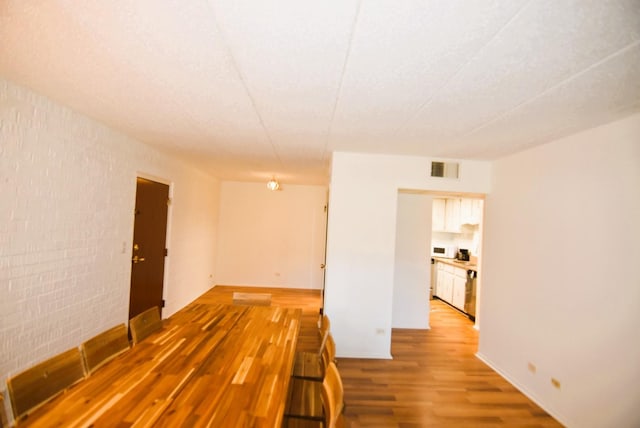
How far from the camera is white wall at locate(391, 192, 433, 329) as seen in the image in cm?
438

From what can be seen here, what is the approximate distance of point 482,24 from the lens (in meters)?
1.16

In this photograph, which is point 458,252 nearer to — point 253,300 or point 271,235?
point 271,235

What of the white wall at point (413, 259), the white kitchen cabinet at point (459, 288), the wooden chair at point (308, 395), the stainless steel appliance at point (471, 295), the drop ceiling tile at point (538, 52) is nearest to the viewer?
the drop ceiling tile at point (538, 52)

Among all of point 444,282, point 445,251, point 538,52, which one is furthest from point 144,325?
point 445,251

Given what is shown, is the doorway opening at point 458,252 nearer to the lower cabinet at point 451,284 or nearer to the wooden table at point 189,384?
the lower cabinet at point 451,284

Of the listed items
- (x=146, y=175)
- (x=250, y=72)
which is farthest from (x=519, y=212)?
(x=146, y=175)

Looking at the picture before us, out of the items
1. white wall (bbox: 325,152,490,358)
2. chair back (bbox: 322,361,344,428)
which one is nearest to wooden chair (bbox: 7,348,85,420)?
chair back (bbox: 322,361,344,428)

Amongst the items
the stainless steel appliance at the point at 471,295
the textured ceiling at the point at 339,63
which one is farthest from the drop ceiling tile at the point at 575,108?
the stainless steel appliance at the point at 471,295

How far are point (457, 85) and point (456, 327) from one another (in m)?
4.14

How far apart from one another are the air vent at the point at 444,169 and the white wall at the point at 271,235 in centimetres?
331

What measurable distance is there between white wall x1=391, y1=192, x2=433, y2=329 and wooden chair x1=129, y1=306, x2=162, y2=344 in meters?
3.37

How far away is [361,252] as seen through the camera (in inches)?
135

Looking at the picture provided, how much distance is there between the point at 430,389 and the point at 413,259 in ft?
6.47

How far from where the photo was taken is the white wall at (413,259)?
4.38 metres
